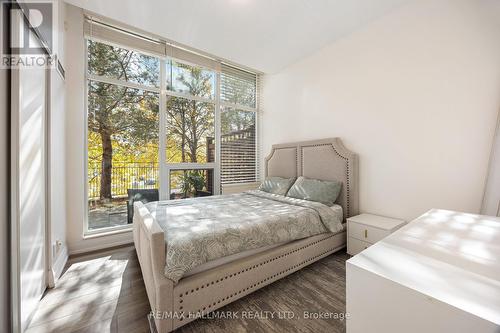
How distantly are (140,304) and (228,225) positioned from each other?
3.08 ft

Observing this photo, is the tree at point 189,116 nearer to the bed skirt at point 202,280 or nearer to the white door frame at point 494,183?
the bed skirt at point 202,280

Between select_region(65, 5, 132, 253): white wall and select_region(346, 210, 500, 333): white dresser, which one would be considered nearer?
select_region(346, 210, 500, 333): white dresser

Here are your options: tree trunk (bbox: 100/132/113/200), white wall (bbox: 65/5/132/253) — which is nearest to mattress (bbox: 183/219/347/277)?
white wall (bbox: 65/5/132/253)

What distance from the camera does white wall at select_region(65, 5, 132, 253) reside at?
2.50 m

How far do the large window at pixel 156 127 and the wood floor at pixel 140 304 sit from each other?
1074 mm

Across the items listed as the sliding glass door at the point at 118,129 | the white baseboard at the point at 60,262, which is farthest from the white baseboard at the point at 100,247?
the sliding glass door at the point at 118,129

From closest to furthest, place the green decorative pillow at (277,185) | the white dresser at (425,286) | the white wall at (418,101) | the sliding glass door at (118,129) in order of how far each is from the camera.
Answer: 1. the white dresser at (425,286)
2. the white wall at (418,101)
3. the sliding glass door at (118,129)
4. the green decorative pillow at (277,185)

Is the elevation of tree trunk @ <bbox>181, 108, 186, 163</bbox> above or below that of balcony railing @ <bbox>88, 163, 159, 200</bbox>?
above

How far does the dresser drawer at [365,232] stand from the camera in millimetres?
2136

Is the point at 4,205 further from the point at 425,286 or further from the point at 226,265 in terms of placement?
the point at 425,286

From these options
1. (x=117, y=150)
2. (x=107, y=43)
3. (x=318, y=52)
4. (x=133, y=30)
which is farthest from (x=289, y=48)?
(x=117, y=150)

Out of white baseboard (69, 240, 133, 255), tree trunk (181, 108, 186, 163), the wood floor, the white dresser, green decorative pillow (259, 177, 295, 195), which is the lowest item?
the wood floor

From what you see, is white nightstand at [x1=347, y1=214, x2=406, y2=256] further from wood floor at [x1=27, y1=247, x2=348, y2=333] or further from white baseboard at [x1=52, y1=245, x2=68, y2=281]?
white baseboard at [x1=52, y1=245, x2=68, y2=281]

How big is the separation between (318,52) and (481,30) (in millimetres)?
1806
